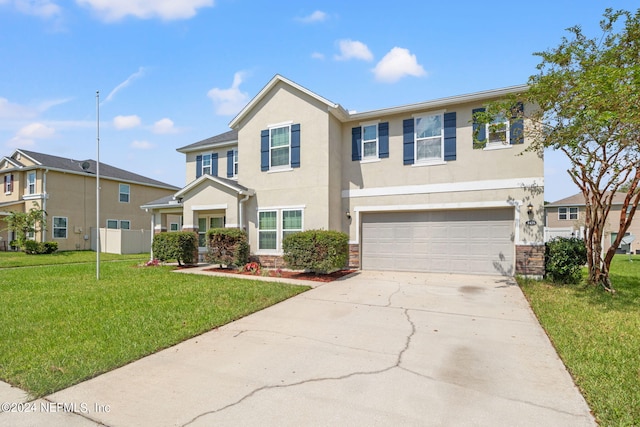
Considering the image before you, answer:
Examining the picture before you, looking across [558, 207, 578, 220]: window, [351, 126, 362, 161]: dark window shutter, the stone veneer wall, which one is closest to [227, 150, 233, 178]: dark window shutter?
[351, 126, 362, 161]: dark window shutter

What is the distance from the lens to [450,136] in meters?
11.4

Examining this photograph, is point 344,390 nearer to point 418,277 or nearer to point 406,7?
point 418,277

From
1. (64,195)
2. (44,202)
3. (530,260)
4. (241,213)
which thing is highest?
(64,195)

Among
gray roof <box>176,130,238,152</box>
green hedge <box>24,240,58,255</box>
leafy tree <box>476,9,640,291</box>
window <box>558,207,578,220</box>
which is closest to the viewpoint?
leafy tree <box>476,9,640,291</box>

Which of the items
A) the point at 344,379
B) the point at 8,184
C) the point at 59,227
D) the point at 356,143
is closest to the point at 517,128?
the point at 356,143

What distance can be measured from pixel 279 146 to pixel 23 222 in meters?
18.5

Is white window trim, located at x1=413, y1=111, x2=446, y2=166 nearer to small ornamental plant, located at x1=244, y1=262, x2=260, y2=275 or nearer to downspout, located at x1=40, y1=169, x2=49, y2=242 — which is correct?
small ornamental plant, located at x1=244, y1=262, x2=260, y2=275

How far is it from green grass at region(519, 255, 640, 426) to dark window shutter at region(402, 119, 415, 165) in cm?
553

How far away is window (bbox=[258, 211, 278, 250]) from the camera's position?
1298 cm

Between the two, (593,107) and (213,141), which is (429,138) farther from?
(213,141)

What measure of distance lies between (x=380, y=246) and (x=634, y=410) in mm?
9571

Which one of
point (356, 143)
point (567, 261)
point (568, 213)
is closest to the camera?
point (567, 261)

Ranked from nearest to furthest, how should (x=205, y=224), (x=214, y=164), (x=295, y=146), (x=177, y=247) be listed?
1. (x=295, y=146)
2. (x=177, y=247)
3. (x=205, y=224)
4. (x=214, y=164)

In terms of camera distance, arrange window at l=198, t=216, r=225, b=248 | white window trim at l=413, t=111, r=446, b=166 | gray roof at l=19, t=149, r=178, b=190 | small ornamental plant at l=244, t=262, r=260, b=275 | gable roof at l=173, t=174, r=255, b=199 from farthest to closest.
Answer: gray roof at l=19, t=149, r=178, b=190 → window at l=198, t=216, r=225, b=248 → gable roof at l=173, t=174, r=255, b=199 → small ornamental plant at l=244, t=262, r=260, b=275 → white window trim at l=413, t=111, r=446, b=166
